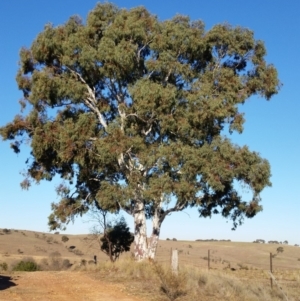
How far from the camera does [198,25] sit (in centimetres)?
2759

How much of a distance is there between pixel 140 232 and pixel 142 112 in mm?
5879

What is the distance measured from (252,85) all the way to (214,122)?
331cm

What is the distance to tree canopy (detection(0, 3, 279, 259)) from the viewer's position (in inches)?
989

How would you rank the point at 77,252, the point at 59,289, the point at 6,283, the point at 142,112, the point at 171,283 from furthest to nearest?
1. the point at 77,252
2. the point at 142,112
3. the point at 6,283
4. the point at 171,283
5. the point at 59,289

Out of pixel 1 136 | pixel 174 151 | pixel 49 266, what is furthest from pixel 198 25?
pixel 49 266

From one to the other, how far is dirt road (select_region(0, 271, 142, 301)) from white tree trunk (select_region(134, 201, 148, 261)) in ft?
15.1

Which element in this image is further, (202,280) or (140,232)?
(140,232)

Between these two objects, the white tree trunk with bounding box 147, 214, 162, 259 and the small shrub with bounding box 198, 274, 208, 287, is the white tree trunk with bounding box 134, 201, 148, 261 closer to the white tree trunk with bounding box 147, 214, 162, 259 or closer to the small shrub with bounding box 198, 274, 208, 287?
the white tree trunk with bounding box 147, 214, 162, 259

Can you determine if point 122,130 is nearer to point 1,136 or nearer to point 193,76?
point 193,76

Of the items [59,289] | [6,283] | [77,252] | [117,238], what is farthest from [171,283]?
[77,252]

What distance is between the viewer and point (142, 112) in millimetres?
25578

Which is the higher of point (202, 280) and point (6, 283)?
point (202, 280)

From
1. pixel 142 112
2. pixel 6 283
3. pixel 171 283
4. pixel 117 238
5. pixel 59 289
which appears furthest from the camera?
pixel 117 238

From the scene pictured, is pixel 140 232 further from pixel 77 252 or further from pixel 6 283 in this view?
pixel 77 252
